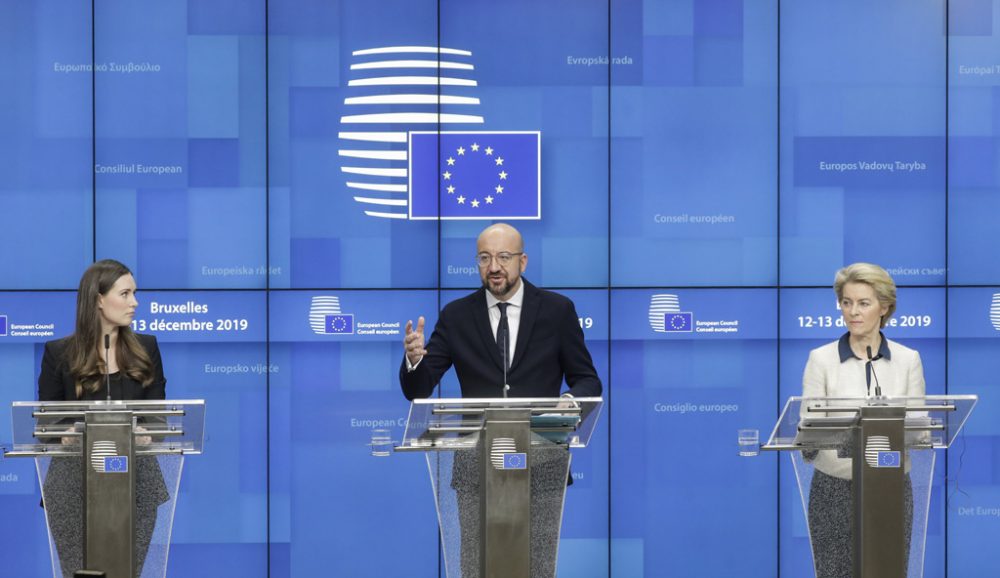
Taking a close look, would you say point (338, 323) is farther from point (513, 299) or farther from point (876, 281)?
point (876, 281)

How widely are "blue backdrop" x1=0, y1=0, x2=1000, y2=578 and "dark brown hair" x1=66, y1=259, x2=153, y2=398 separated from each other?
189cm

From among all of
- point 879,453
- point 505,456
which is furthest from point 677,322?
point 505,456

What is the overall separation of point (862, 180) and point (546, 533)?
131 inches

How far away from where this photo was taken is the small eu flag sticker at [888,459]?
3.44 meters

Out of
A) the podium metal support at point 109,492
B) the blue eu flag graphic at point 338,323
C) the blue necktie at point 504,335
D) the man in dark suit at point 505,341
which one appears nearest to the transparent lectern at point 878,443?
the man in dark suit at point 505,341

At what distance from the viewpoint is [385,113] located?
19.6 ft

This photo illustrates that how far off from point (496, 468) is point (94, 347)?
1.55 m

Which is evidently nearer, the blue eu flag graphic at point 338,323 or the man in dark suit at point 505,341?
the man in dark suit at point 505,341

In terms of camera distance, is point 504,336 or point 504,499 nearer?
point 504,499

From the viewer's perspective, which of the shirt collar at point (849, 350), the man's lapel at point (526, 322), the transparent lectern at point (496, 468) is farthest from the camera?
the man's lapel at point (526, 322)

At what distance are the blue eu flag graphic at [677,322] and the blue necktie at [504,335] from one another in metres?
1.86

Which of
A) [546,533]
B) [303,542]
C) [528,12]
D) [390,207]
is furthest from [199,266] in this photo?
Answer: [546,533]

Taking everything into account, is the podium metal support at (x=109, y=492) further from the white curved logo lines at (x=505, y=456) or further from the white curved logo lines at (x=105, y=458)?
the white curved logo lines at (x=505, y=456)

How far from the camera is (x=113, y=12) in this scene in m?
5.92
